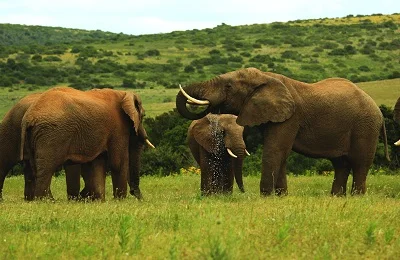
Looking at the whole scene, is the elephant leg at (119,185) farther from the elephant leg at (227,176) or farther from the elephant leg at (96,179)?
the elephant leg at (227,176)

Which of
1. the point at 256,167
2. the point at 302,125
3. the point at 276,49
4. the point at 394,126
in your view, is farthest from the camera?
the point at 276,49

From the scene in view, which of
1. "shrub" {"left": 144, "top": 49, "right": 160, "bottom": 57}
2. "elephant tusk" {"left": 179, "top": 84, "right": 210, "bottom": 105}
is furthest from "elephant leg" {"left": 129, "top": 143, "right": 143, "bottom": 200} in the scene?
"shrub" {"left": 144, "top": 49, "right": 160, "bottom": 57}

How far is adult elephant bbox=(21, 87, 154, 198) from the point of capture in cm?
1476

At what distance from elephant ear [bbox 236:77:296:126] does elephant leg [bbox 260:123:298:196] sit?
195 mm

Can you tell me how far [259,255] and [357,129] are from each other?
306 inches

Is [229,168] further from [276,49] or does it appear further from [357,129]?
[276,49]

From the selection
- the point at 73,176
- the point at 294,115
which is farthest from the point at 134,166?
the point at 294,115

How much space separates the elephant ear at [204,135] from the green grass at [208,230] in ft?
18.0

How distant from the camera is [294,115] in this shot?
1514cm

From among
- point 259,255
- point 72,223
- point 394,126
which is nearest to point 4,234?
point 72,223

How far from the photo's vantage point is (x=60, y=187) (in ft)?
71.7

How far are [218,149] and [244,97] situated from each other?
387 centimetres

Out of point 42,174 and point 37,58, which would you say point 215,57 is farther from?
point 42,174

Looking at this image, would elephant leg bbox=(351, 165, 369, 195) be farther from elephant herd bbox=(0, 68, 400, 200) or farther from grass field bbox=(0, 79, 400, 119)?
grass field bbox=(0, 79, 400, 119)
